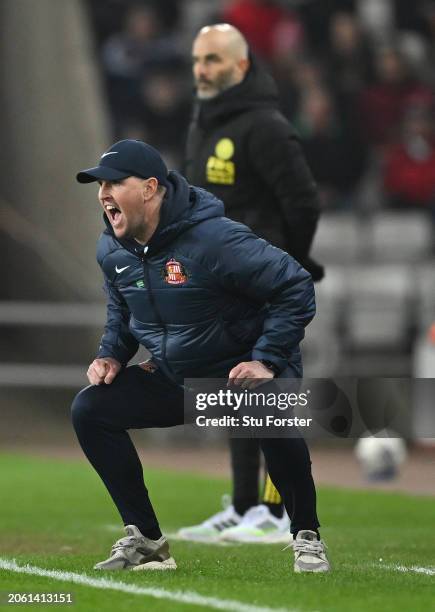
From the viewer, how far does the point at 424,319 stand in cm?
1483

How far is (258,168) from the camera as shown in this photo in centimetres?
800

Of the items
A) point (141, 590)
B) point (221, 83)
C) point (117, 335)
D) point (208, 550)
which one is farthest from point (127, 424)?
point (221, 83)

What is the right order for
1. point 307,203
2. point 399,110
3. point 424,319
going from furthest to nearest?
1. point 399,110
2. point 424,319
3. point 307,203

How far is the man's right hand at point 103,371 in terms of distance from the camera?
6.39m

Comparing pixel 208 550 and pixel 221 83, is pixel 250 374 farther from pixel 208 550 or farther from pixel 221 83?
pixel 221 83

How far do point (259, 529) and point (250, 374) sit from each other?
2343 millimetres

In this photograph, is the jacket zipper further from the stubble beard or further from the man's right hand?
the stubble beard

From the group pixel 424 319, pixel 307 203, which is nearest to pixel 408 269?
pixel 424 319

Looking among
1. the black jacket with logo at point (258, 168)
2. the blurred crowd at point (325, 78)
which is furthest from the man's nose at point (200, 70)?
the blurred crowd at point (325, 78)

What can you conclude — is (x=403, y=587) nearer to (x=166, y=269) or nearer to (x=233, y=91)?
(x=166, y=269)

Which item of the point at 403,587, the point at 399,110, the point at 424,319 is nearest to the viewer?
the point at 403,587

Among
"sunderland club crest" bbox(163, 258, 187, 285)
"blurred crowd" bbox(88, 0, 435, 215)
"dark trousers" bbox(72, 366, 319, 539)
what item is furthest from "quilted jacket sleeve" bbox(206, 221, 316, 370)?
"blurred crowd" bbox(88, 0, 435, 215)

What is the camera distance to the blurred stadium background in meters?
15.0

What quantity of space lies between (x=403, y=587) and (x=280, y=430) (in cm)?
78
